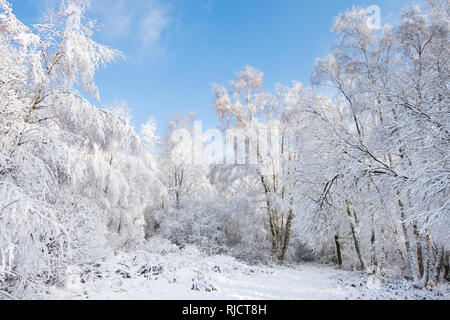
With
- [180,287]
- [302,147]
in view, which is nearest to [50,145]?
[180,287]

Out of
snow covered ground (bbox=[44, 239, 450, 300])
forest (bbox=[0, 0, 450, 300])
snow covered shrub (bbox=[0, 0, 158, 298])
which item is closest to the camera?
snow covered shrub (bbox=[0, 0, 158, 298])

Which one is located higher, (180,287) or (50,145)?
(50,145)

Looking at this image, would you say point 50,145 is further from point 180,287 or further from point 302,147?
point 302,147

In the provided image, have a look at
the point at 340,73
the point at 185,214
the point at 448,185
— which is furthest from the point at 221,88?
the point at 448,185

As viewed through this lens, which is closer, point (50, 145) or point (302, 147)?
point (50, 145)

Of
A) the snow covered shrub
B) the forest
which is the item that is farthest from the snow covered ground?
the snow covered shrub

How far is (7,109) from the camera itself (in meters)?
4.01

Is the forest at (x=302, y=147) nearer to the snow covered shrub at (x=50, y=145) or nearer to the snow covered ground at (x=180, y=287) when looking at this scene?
the snow covered shrub at (x=50, y=145)

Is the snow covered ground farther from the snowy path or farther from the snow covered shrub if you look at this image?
the snow covered shrub

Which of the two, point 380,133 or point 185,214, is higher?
point 380,133

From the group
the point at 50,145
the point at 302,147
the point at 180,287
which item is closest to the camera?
the point at 50,145

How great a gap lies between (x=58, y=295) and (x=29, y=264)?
2.96 ft
